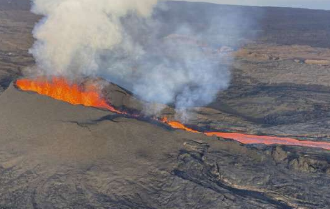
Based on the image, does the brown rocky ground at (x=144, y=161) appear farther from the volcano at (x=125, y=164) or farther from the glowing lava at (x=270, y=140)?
the glowing lava at (x=270, y=140)

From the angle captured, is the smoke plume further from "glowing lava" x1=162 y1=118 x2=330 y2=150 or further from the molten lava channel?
"glowing lava" x1=162 y1=118 x2=330 y2=150

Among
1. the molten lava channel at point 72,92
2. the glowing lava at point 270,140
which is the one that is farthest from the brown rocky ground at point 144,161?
the molten lava channel at point 72,92

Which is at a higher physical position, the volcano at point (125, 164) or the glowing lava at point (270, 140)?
the glowing lava at point (270, 140)

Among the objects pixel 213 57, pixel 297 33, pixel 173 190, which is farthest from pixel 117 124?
pixel 297 33

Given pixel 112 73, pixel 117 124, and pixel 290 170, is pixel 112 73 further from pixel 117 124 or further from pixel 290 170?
pixel 290 170

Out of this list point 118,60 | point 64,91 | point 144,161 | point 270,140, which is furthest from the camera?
point 118,60

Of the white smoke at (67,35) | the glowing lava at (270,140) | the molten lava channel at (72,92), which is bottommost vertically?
the glowing lava at (270,140)

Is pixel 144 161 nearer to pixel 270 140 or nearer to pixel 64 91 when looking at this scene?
pixel 270 140

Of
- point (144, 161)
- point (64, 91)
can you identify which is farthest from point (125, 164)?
point (64, 91)

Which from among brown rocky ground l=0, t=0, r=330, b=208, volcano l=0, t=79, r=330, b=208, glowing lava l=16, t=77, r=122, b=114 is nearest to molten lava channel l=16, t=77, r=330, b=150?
glowing lava l=16, t=77, r=122, b=114
